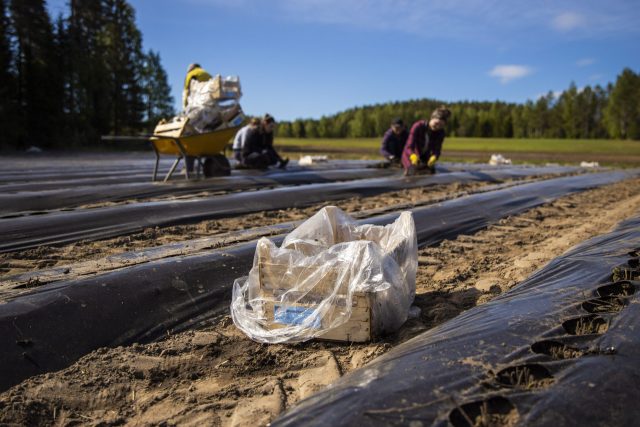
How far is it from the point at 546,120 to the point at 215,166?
78.3 m

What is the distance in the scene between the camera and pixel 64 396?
208 cm

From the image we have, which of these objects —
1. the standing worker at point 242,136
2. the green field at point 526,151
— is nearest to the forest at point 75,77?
the green field at point 526,151

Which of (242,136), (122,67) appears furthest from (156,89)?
(242,136)

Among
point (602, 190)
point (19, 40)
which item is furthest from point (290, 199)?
point (19, 40)

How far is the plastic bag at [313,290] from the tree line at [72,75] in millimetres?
23955

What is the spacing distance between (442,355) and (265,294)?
1.12 m

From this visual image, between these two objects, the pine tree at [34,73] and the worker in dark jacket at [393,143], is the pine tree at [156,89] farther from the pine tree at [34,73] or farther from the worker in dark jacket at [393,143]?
the worker in dark jacket at [393,143]

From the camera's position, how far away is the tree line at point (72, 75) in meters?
24.2

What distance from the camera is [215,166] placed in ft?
30.3

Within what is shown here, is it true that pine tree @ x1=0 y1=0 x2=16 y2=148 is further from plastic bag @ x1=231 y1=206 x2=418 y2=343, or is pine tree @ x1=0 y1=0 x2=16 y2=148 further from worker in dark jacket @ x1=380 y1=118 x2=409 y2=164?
plastic bag @ x1=231 y1=206 x2=418 y2=343

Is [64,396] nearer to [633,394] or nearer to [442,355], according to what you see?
[442,355]

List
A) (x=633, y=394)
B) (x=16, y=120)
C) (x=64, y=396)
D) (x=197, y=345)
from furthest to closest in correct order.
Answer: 1. (x=16, y=120)
2. (x=197, y=345)
3. (x=64, y=396)
4. (x=633, y=394)

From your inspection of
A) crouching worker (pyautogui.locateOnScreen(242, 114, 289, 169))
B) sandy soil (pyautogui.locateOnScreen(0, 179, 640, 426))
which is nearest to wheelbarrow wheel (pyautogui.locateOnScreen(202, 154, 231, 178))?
crouching worker (pyautogui.locateOnScreen(242, 114, 289, 169))

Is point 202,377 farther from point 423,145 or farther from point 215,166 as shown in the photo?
point 423,145
